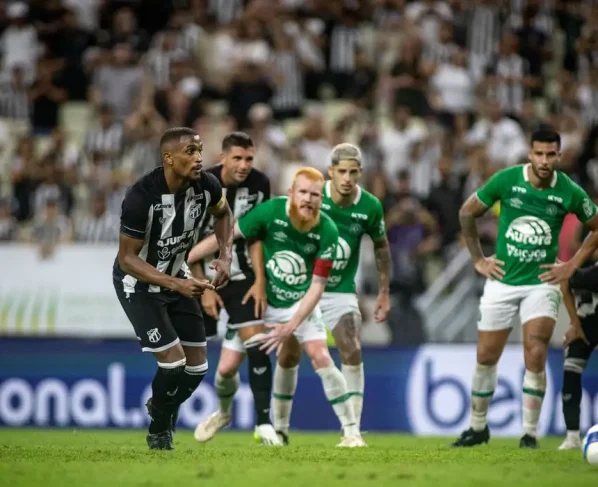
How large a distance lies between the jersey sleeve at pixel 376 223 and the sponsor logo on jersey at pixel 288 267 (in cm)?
89

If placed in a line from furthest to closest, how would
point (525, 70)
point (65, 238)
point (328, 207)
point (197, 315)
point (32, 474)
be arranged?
point (525, 70) → point (65, 238) → point (328, 207) → point (197, 315) → point (32, 474)

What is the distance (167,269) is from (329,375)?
6.66 feet

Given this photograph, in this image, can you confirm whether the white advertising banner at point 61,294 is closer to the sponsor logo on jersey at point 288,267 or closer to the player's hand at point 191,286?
the sponsor logo on jersey at point 288,267

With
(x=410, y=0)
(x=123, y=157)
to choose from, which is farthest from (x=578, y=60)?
(x=123, y=157)

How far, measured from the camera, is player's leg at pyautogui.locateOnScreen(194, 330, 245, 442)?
11.7 metres

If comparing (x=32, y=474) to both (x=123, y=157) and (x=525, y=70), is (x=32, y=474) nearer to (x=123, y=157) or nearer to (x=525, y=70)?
(x=123, y=157)

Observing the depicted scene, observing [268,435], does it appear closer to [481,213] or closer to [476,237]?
[476,237]

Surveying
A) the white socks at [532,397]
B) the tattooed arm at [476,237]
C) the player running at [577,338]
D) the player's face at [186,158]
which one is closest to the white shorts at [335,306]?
the tattooed arm at [476,237]

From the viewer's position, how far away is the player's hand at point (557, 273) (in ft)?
36.8

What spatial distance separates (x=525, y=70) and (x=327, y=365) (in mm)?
12259

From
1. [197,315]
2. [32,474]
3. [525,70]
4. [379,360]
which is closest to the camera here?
[32,474]

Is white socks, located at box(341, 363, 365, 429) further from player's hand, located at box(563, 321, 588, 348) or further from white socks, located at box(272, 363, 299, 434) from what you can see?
player's hand, located at box(563, 321, 588, 348)

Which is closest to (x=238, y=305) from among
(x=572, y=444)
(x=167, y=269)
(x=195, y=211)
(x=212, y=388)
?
(x=167, y=269)

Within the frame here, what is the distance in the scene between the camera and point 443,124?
20.5m
